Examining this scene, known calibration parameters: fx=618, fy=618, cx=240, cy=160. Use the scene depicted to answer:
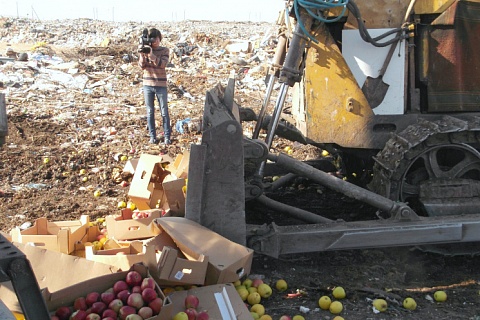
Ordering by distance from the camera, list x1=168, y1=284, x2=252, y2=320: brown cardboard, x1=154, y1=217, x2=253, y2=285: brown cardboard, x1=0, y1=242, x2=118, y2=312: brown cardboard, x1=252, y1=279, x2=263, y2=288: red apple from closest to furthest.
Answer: x1=168, y1=284, x2=252, y2=320: brown cardboard < x1=0, y1=242, x2=118, y2=312: brown cardboard < x1=154, y1=217, x2=253, y2=285: brown cardboard < x1=252, y1=279, x2=263, y2=288: red apple

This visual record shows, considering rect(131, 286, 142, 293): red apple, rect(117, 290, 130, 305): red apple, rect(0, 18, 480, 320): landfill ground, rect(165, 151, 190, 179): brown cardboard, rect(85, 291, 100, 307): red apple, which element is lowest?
rect(0, 18, 480, 320): landfill ground

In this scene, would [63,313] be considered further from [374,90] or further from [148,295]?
[374,90]

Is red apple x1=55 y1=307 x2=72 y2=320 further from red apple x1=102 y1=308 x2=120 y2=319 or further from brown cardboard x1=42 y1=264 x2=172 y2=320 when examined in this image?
red apple x1=102 y1=308 x2=120 y2=319

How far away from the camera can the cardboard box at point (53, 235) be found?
5098mm

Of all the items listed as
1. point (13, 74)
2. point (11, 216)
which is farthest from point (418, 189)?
point (13, 74)

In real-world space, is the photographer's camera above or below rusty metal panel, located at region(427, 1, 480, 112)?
below

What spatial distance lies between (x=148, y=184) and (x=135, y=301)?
94.1 inches

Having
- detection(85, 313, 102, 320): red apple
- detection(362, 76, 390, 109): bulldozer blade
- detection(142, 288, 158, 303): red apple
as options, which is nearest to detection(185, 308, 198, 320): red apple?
detection(142, 288, 158, 303): red apple

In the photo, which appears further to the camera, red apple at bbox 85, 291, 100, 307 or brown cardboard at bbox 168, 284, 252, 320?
brown cardboard at bbox 168, 284, 252, 320

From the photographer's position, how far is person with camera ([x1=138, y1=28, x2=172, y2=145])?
10352mm

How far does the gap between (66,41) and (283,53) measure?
2205 centimetres

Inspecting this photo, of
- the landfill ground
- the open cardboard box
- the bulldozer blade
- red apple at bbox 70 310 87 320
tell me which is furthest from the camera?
the open cardboard box

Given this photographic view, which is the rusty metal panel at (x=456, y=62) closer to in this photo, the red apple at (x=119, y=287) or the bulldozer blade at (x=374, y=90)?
the bulldozer blade at (x=374, y=90)

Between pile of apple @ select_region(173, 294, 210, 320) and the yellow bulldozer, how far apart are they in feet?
2.42
